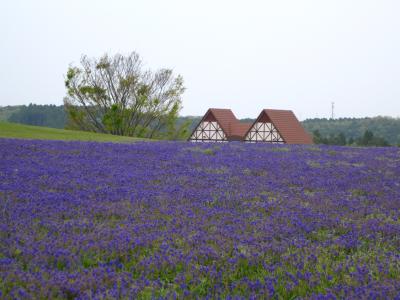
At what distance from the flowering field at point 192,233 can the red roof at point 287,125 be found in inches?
1843

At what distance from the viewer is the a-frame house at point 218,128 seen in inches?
2554

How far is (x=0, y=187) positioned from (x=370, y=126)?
123 m

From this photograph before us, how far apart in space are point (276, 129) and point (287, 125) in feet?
5.68

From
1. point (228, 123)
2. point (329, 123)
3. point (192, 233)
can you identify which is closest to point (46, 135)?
point (192, 233)

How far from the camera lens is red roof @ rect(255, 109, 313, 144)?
193ft

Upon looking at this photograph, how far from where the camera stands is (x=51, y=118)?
116 meters

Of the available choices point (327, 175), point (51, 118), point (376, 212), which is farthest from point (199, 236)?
point (51, 118)

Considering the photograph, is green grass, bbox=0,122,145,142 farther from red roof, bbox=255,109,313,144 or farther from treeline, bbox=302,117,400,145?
treeline, bbox=302,117,400,145

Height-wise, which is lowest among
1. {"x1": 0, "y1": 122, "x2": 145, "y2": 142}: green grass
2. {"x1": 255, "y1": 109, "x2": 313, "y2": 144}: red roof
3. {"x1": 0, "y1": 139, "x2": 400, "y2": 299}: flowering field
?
{"x1": 0, "y1": 139, "x2": 400, "y2": 299}: flowering field

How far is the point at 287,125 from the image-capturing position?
60281 millimetres

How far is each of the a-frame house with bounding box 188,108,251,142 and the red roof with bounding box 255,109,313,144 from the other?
5.14 m

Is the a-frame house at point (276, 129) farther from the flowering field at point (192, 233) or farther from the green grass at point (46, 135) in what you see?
the flowering field at point (192, 233)

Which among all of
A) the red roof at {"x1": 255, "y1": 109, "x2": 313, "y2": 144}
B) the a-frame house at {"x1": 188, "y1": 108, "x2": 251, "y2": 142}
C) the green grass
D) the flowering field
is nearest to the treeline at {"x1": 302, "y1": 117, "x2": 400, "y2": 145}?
the a-frame house at {"x1": 188, "y1": 108, "x2": 251, "y2": 142}

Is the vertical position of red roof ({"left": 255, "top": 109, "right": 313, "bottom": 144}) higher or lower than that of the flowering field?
higher
